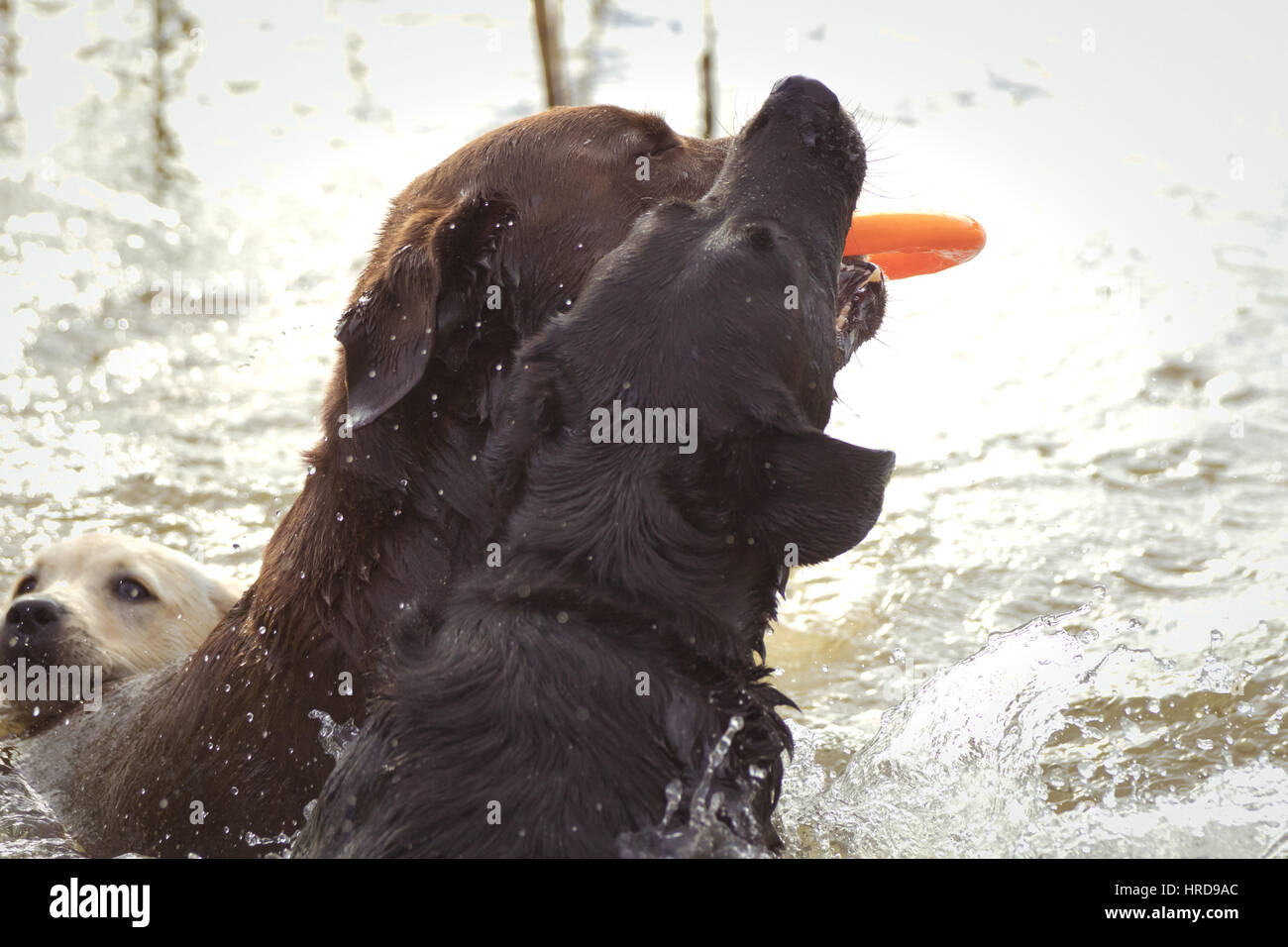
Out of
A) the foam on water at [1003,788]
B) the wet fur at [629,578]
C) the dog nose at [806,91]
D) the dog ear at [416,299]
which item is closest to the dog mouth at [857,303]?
the dog nose at [806,91]

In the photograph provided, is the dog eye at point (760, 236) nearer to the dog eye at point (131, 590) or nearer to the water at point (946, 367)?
the water at point (946, 367)

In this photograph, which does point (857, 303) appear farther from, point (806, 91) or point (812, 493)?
point (812, 493)

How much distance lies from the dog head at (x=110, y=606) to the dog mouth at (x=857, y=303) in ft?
8.47

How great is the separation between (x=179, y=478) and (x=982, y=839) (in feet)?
14.2

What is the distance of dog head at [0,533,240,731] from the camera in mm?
4711

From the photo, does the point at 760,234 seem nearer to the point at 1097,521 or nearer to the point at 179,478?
the point at 1097,521

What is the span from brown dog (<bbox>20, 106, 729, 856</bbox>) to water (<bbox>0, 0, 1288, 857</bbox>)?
840 millimetres

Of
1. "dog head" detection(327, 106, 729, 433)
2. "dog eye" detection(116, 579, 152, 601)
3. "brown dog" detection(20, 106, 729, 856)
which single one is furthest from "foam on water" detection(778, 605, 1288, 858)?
"dog eye" detection(116, 579, 152, 601)

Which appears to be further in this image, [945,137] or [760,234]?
[945,137]

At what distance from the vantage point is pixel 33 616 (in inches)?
185

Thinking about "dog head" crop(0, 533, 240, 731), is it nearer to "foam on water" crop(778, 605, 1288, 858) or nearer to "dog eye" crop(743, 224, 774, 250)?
"foam on water" crop(778, 605, 1288, 858)

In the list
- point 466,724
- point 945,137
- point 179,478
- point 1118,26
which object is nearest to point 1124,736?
point 466,724

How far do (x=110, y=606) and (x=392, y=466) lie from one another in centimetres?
226
